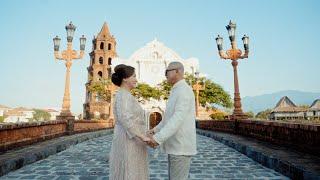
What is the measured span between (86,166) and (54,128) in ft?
21.5

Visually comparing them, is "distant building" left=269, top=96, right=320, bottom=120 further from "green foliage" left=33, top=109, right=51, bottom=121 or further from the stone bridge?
"green foliage" left=33, top=109, right=51, bottom=121

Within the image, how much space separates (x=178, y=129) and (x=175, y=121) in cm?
17

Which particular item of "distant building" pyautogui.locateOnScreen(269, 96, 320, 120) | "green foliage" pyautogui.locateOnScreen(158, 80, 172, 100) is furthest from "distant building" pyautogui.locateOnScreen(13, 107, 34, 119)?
"distant building" pyautogui.locateOnScreen(269, 96, 320, 120)

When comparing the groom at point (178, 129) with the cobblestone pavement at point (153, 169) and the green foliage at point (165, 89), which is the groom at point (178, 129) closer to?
the cobblestone pavement at point (153, 169)

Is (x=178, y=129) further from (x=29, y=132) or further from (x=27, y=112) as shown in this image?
(x=27, y=112)

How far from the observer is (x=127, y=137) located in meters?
3.54

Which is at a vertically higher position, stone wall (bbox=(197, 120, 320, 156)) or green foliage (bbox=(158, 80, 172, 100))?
green foliage (bbox=(158, 80, 172, 100))

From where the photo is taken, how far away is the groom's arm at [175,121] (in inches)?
125

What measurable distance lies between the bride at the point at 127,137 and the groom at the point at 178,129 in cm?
26

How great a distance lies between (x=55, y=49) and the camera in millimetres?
15750

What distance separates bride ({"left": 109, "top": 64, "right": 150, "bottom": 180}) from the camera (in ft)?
11.4

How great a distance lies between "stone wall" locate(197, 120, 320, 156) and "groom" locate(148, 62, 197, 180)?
3.93 m

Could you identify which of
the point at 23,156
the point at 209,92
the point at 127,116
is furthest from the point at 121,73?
the point at 209,92

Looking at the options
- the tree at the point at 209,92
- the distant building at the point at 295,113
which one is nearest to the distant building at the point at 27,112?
the tree at the point at 209,92
